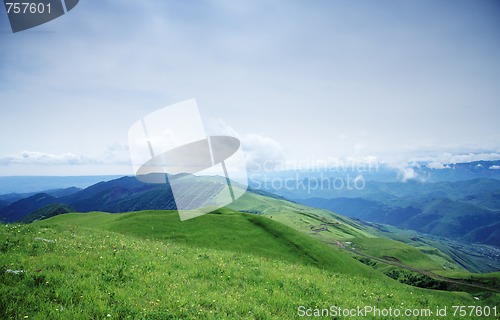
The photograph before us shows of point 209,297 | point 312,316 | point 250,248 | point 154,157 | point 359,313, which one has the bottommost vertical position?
point 250,248

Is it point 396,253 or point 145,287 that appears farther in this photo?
point 396,253

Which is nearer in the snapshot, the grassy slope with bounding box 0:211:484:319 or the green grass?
the grassy slope with bounding box 0:211:484:319

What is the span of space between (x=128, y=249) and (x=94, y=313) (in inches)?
380

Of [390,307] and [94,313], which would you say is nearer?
[94,313]

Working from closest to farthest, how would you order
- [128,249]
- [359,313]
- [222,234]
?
1. [359,313]
2. [128,249]
3. [222,234]

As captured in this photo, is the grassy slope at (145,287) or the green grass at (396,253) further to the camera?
the green grass at (396,253)

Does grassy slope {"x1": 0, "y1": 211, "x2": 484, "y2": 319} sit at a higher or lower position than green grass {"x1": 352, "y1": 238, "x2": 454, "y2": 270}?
higher

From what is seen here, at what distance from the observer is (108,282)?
12.5 metres

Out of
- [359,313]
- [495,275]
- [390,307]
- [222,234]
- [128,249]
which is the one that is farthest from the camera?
[495,275]

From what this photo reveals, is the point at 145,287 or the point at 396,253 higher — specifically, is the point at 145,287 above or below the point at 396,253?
above

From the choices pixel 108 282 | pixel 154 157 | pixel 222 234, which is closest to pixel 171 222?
pixel 222 234

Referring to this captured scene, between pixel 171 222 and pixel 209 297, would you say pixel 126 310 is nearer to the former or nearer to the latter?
pixel 209 297

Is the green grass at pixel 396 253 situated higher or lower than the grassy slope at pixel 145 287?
lower

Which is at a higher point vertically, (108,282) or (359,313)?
(108,282)
